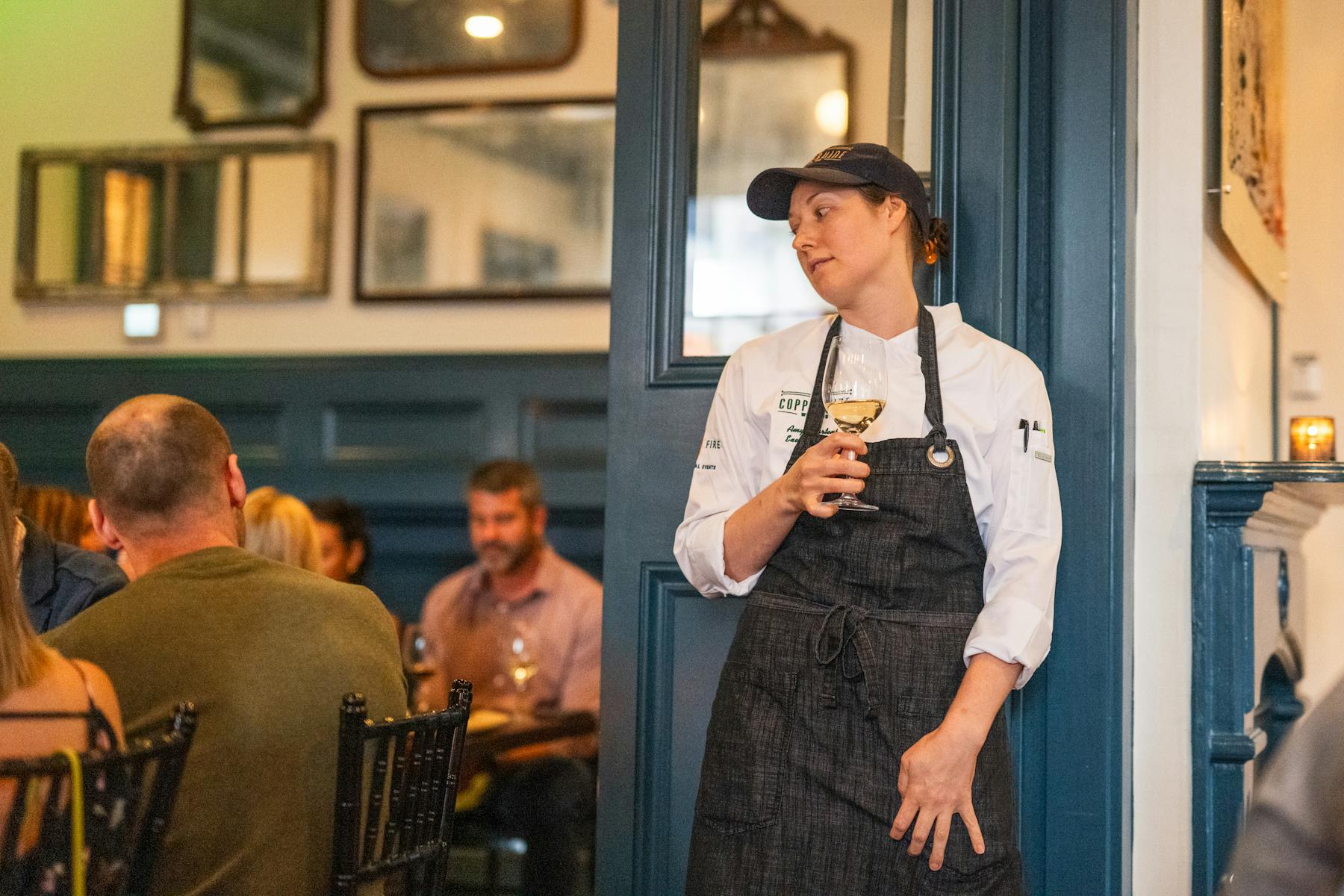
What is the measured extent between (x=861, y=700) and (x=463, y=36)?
3.74 meters

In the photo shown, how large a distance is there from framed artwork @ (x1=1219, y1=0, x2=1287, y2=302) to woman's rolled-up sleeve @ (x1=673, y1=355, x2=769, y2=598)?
1.16m

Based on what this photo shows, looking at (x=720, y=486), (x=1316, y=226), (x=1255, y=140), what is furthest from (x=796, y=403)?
(x=1316, y=226)

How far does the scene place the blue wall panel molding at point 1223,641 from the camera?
7.70 feet

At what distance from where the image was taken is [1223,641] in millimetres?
2381

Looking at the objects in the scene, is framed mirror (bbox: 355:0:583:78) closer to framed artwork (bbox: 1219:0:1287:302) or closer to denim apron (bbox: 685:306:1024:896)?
framed artwork (bbox: 1219:0:1287:302)

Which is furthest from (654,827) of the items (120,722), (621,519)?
(120,722)

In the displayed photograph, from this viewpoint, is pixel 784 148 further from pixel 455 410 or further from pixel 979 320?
pixel 455 410

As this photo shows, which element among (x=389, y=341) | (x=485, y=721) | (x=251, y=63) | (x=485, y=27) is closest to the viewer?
(x=485, y=721)

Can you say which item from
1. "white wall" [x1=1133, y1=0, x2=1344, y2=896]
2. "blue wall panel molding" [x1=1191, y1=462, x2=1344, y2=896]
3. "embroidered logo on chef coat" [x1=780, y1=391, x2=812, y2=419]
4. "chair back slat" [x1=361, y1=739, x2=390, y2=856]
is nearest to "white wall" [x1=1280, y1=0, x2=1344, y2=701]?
"white wall" [x1=1133, y1=0, x2=1344, y2=896]

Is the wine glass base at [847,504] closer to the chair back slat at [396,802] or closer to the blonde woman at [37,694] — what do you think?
the chair back slat at [396,802]

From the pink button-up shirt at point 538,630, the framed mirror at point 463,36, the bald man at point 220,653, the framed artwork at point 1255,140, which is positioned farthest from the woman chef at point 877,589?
the framed mirror at point 463,36

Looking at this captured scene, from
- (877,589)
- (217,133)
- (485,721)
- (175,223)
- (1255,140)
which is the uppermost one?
(217,133)

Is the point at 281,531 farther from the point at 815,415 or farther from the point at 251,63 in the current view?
the point at 251,63

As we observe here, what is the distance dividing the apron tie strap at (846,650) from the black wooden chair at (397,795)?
1.69 ft
